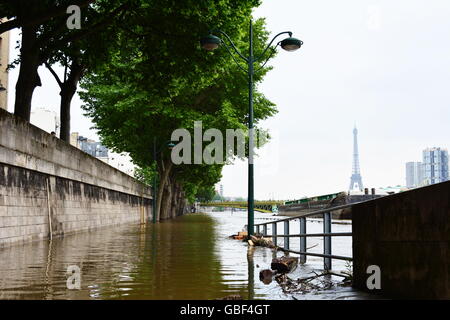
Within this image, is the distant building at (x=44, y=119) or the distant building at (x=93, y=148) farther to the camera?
the distant building at (x=93, y=148)

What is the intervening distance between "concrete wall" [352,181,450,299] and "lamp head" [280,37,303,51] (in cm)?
1021

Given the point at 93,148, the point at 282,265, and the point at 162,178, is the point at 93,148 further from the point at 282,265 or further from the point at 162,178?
the point at 282,265

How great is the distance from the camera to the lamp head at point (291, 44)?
15.6 m

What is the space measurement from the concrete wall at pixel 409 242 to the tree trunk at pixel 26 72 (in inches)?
547

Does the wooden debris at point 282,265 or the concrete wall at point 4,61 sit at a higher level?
the concrete wall at point 4,61

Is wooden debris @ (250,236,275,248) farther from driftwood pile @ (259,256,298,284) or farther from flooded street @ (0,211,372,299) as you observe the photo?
driftwood pile @ (259,256,298,284)

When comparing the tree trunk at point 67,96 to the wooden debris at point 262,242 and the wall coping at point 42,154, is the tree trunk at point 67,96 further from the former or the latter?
the wooden debris at point 262,242

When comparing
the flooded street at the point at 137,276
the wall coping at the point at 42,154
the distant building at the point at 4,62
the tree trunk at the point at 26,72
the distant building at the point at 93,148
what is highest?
the distant building at the point at 93,148

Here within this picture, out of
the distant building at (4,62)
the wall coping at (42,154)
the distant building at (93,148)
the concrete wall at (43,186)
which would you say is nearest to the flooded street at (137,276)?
the concrete wall at (43,186)

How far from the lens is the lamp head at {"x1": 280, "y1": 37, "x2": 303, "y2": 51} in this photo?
51.2ft

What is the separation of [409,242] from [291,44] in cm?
1141

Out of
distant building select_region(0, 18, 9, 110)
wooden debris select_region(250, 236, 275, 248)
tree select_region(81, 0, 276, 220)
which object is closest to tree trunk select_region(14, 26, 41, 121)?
tree select_region(81, 0, 276, 220)
